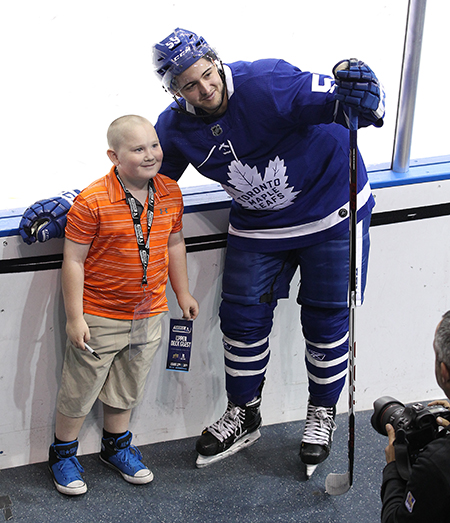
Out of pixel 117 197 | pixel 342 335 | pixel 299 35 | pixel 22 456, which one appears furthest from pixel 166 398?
pixel 299 35

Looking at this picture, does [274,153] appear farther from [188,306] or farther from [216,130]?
[188,306]

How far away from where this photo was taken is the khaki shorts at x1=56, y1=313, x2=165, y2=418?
200 cm

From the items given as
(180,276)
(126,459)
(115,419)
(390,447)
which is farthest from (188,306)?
(390,447)

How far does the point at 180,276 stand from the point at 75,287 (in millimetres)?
349

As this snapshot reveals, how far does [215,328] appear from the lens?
2336mm

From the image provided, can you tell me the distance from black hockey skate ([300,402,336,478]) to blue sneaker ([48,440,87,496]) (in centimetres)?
76

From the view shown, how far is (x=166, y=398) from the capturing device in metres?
2.38

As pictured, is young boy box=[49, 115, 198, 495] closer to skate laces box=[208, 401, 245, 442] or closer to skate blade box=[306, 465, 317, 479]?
skate laces box=[208, 401, 245, 442]

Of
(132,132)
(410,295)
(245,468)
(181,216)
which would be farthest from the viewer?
(410,295)

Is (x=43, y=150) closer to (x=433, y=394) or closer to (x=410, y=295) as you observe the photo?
(x=410, y=295)

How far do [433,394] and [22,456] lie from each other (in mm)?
1619

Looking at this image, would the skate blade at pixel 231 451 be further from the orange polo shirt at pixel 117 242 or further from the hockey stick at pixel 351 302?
the orange polo shirt at pixel 117 242

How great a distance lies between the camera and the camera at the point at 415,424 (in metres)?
1.43

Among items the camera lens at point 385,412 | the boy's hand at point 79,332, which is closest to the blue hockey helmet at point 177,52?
the boy's hand at point 79,332
